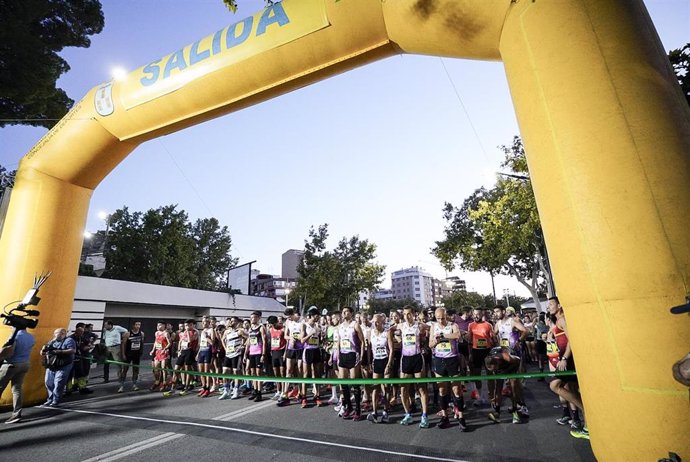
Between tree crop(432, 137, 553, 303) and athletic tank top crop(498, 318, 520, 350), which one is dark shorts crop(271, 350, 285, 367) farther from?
tree crop(432, 137, 553, 303)

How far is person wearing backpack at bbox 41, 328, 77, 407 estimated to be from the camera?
22.9ft

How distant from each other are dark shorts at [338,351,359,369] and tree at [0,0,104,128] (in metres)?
9.98

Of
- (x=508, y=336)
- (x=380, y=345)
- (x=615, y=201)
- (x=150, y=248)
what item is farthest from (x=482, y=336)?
(x=150, y=248)

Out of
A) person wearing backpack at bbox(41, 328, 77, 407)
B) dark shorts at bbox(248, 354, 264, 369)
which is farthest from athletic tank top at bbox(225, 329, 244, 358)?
person wearing backpack at bbox(41, 328, 77, 407)

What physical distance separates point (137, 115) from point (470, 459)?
23.2 ft

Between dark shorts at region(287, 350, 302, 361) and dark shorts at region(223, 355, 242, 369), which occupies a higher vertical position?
dark shorts at region(287, 350, 302, 361)

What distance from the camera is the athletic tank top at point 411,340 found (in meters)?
6.33

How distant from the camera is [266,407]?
23.9 ft

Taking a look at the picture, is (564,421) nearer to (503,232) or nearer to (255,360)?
(255,360)

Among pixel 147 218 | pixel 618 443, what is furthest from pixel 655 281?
pixel 147 218

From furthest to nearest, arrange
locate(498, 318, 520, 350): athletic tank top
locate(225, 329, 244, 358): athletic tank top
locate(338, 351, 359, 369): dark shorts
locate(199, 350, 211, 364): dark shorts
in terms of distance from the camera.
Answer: locate(199, 350, 211, 364): dark shorts, locate(225, 329, 244, 358): athletic tank top, locate(498, 318, 520, 350): athletic tank top, locate(338, 351, 359, 369): dark shorts

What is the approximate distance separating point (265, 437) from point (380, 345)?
252 centimetres

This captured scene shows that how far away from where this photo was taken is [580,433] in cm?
500

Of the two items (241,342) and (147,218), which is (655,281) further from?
(147,218)
